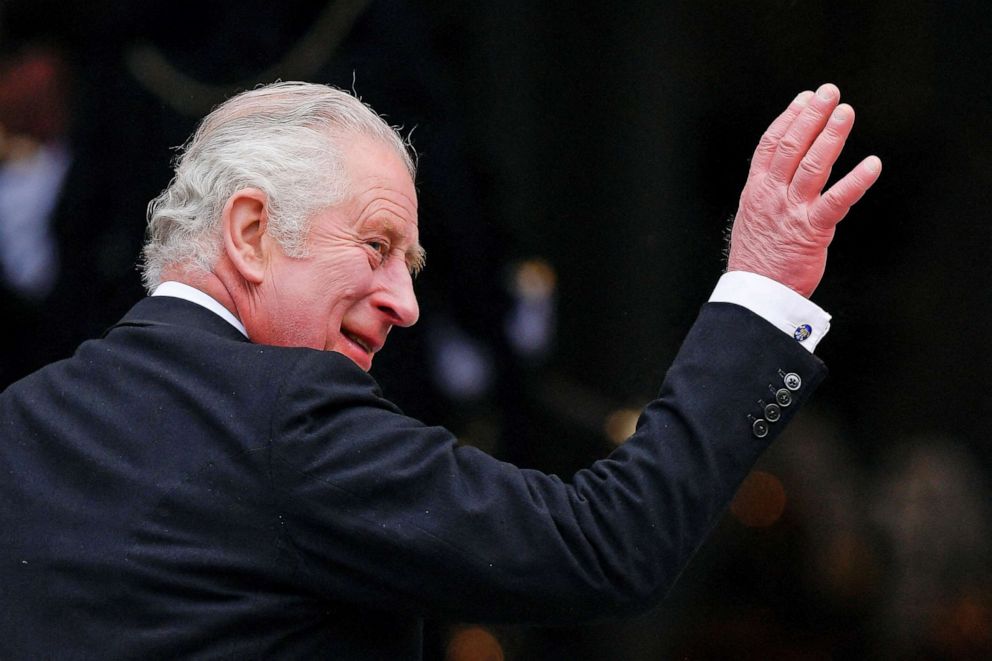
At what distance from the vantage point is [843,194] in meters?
1.75

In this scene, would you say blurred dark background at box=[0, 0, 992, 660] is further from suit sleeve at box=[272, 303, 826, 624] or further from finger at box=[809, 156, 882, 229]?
suit sleeve at box=[272, 303, 826, 624]

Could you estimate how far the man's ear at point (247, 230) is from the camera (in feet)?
6.16

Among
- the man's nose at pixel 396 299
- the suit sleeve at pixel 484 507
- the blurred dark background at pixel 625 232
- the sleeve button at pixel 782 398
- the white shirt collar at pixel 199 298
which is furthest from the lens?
the blurred dark background at pixel 625 232

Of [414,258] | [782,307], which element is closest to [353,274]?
[414,258]

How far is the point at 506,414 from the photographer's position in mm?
3451

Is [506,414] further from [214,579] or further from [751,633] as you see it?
[214,579]

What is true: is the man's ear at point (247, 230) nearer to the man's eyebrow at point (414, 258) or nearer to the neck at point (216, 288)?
the neck at point (216, 288)

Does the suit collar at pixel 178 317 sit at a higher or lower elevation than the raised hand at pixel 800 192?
lower

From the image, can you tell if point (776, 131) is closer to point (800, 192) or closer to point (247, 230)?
point (800, 192)

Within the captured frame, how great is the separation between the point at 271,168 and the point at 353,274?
21cm

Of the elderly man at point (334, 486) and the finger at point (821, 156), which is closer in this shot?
the elderly man at point (334, 486)

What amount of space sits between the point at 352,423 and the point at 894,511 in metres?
2.08

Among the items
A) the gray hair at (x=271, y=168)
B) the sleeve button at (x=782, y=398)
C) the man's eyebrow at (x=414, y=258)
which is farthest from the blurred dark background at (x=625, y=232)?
the sleeve button at (x=782, y=398)

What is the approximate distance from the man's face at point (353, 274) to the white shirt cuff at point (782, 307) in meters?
0.56
